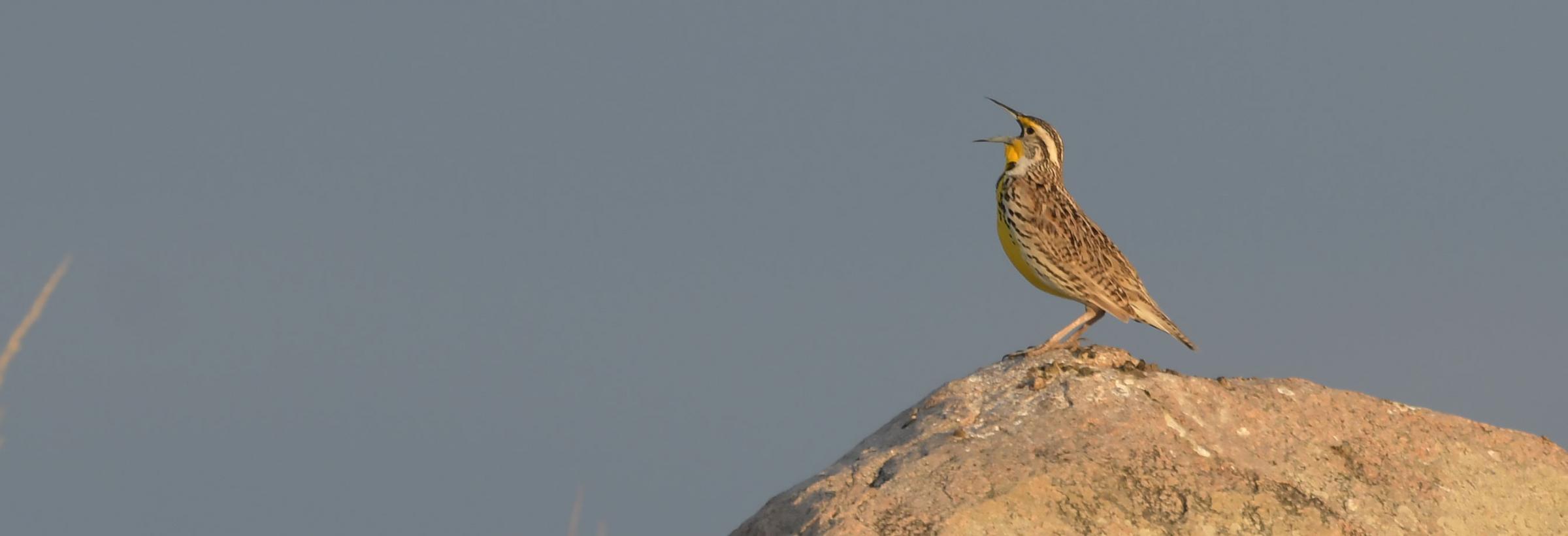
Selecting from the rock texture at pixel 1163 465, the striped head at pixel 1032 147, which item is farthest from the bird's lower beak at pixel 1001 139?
the rock texture at pixel 1163 465

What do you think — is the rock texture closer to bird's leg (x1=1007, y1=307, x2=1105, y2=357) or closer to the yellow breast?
bird's leg (x1=1007, y1=307, x2=1105, y2=357)

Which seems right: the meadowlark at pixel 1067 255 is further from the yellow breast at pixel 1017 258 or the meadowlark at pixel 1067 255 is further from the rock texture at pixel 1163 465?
the rock texture at pixel 1163 465

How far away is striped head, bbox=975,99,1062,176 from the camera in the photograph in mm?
13461

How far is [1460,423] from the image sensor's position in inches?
330

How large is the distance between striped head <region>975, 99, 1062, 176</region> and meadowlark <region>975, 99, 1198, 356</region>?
259 mm

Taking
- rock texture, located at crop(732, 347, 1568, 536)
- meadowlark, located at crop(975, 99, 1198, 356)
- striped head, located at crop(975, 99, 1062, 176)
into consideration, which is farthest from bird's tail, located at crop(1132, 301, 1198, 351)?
rock texture, located at crop(732, 347, 1568, 536)

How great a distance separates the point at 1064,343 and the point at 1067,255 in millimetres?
2578

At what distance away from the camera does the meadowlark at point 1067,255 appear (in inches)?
465

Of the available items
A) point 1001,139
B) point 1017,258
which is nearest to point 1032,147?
point 1001,139

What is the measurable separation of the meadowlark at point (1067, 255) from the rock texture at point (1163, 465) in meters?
3.05

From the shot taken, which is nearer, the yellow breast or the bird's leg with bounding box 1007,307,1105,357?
the bird's leg with bounding box 1007,307,1105,357

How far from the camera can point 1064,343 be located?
31.1 ft

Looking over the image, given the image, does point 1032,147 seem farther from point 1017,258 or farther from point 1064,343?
point 1064,343

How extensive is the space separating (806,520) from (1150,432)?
63.5 inches
